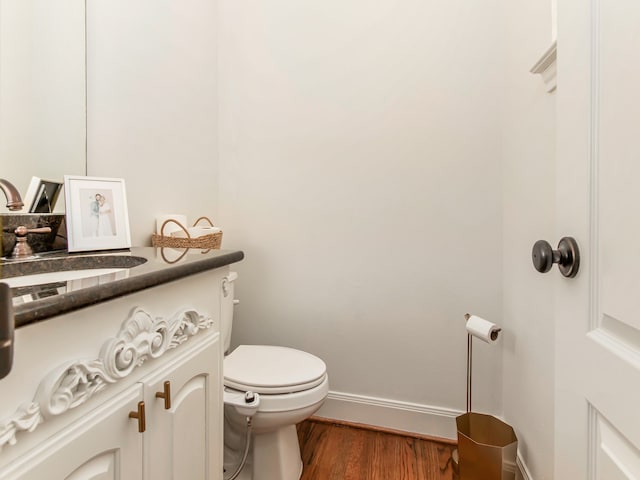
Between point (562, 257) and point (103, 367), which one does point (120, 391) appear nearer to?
point (103, 367)

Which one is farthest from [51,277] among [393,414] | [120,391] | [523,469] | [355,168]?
[523,469]

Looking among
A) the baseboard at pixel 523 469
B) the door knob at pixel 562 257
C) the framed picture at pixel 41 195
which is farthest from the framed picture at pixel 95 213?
the baseboard at pixel 523 469

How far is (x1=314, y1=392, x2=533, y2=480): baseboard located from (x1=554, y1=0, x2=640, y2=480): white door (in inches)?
46.3

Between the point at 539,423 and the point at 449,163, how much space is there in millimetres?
1076

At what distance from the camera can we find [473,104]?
63.8 inches

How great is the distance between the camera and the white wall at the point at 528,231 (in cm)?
113

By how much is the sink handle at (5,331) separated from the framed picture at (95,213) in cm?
98

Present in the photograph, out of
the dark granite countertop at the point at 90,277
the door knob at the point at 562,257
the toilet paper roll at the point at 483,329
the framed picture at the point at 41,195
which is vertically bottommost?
the toilet paper roll at the point at 483,329

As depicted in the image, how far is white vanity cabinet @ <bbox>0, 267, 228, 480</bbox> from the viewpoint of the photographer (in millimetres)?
500

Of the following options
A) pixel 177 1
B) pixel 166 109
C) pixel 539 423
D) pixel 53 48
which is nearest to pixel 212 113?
pixel 166 109

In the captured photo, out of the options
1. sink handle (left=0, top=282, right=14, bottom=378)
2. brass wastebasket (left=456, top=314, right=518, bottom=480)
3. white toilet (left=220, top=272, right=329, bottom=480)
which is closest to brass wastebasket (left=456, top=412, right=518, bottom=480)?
brass wastebasket (left=456, top=314, right=518, bottom=480)

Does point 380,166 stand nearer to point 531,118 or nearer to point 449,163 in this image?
point 449,163

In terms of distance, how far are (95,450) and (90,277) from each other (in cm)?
30

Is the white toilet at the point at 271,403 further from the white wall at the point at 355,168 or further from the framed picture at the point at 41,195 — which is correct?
the framed picture at the point at 41,195
